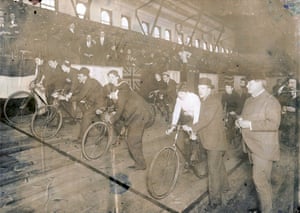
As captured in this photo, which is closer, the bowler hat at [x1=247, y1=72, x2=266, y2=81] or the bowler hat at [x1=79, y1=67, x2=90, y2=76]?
the bowler hat at [x1=79, y1=67, x2=90, y2=76]

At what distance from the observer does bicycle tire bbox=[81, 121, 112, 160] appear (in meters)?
1.87

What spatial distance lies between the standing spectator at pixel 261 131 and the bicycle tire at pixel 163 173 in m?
0.57

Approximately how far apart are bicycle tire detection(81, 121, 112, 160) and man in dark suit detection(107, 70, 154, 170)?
8 cm

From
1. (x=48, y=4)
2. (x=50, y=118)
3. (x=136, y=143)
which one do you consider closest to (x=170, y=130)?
(x=136, y=143)

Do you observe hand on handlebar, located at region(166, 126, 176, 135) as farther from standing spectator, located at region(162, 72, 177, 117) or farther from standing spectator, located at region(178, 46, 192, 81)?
standing spectator, located at region(178, 46, 192, 81)

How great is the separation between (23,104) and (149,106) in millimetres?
863

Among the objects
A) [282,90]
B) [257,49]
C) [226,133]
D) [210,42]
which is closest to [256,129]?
[226,133]

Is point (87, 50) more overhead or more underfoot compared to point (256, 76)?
more overhead

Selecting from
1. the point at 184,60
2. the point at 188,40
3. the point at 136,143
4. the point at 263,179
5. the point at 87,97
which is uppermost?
the point at 188,40

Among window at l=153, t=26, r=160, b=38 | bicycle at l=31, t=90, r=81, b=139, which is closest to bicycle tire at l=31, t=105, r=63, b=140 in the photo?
bicycle at l=31, t=90, r=81, b=139

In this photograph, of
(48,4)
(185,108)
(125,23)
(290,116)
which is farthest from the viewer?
(290,116)

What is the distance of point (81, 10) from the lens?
1.79m

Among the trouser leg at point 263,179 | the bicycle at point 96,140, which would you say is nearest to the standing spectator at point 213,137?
the trouser leg at point 263,179

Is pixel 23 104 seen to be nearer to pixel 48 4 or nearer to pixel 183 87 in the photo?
pixel 48 4
